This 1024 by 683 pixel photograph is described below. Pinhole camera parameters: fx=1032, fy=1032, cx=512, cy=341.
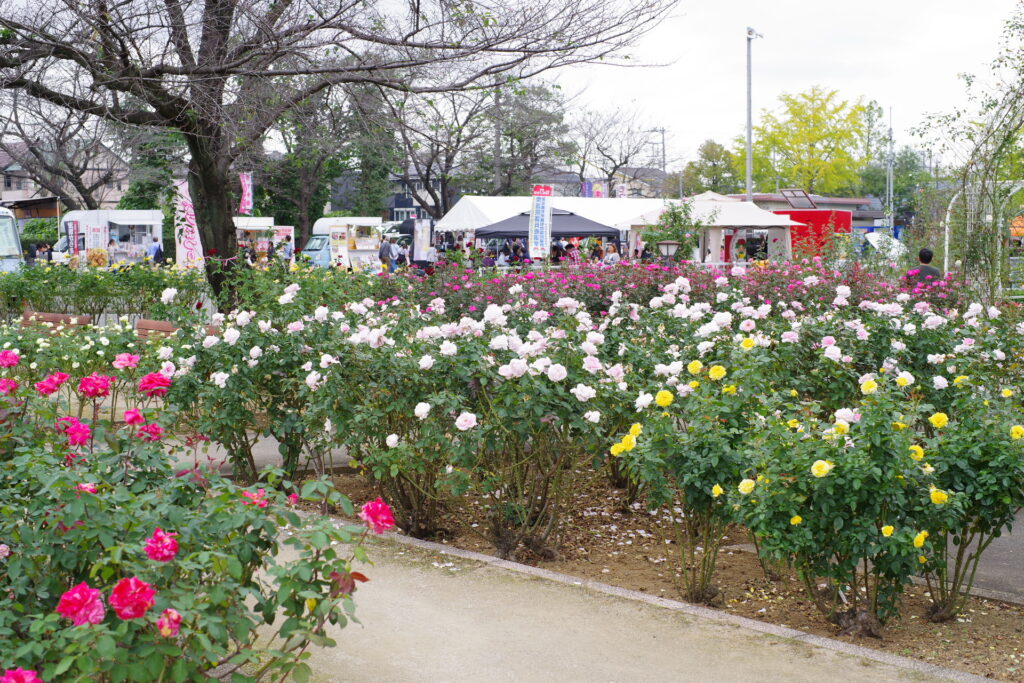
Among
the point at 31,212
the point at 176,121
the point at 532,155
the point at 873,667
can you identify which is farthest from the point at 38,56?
the point at 31,212

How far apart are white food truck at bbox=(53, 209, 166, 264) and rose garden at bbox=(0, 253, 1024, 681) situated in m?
26.0

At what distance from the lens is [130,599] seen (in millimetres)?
2342

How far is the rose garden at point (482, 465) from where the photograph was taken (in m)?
2.72

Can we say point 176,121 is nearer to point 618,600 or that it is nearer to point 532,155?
point 618,600

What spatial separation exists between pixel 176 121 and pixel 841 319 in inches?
294

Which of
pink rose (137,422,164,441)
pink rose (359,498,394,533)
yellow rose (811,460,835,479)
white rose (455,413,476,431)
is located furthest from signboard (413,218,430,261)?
pink rose (359,498,394,533)

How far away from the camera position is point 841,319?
6.75 meters

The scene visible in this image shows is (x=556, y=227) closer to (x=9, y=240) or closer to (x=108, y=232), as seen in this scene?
(x=9, y=240)

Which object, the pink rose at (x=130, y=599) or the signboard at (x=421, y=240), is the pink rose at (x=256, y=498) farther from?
the signboard at (x=421, y=240)

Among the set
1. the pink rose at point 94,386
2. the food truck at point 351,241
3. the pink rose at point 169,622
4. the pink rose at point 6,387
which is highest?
the food truck at point 351,241

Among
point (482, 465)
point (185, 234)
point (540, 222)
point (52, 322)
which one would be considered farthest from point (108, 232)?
point (482, 465)

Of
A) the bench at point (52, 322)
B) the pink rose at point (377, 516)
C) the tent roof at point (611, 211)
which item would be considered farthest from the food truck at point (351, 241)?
→ the pink rose at point (377, 516)

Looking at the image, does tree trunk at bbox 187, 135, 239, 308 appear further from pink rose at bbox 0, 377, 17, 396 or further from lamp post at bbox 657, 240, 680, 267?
pink rose at bbox 0, 377, 17, 396

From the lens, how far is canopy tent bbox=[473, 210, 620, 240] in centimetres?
2683
